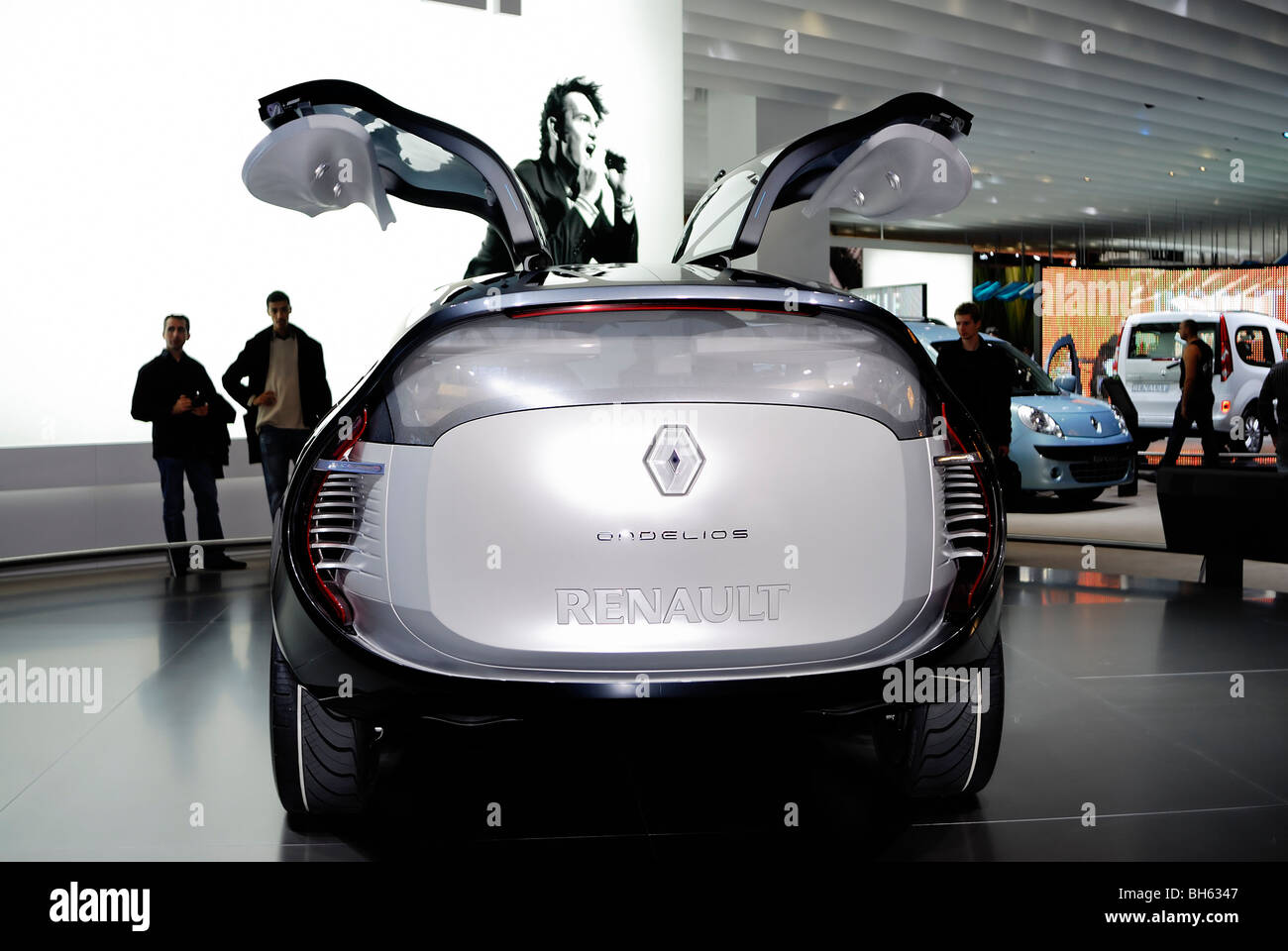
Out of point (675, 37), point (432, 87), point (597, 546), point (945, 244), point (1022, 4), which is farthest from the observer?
point (945, 244)

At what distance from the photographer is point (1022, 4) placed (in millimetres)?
10398

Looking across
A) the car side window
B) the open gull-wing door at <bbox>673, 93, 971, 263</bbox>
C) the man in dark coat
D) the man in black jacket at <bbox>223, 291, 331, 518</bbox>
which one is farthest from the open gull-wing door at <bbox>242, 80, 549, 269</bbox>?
the car side window

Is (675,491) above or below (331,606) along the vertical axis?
above

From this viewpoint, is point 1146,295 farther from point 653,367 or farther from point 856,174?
point 653,367

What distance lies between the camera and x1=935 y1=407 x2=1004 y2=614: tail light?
2.20 meters

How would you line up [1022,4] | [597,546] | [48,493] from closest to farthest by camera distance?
[597,546] < [48,493] < [1022,4]

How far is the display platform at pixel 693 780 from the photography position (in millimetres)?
2492

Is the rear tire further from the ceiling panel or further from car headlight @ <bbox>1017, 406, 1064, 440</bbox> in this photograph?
the ceiling panel

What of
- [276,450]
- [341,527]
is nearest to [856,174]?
[341,527]

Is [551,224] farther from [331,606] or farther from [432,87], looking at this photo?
[331,606]

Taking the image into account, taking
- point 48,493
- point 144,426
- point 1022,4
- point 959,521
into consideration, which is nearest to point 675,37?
point 1022,4

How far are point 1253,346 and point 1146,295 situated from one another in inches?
274

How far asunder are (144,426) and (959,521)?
295 inches
